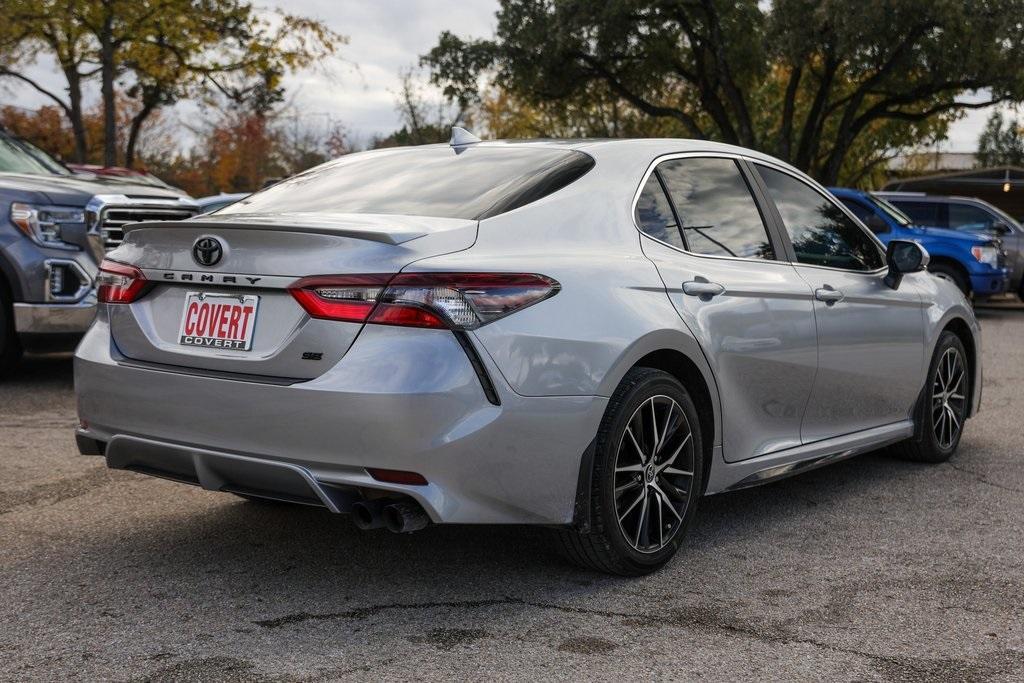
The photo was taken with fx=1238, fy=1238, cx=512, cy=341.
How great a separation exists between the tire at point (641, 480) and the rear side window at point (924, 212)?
1605cm

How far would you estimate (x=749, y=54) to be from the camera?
2981 cm

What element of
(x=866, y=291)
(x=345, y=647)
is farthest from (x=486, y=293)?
(x=866, y=291)

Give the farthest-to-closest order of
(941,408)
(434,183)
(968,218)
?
(968,218)
(941,408)
(434,183)

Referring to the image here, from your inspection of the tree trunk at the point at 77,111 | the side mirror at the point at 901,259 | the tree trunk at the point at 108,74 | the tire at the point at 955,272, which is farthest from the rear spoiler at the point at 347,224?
the tree trunk at the point at 77,111

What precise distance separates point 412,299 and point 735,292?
1538 millimetres

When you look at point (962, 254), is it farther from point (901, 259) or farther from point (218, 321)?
point (218, 321)

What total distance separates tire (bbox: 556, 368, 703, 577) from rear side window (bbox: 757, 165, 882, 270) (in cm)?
127

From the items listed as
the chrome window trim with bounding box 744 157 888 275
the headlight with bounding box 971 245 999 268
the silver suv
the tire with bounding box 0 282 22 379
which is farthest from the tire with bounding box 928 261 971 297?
the silver suv

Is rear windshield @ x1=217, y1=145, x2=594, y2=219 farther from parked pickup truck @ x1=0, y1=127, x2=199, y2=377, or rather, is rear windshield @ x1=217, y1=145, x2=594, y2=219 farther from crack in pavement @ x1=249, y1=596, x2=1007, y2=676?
parked pickup truck @ x1=0, y1=127, x2=199, y2=377

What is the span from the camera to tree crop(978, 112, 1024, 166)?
96.7 meters

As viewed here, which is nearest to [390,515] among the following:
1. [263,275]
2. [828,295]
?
[263,275]

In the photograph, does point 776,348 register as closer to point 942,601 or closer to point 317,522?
point 942,601

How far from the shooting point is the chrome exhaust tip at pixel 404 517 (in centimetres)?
364

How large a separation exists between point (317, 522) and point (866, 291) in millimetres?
2641
